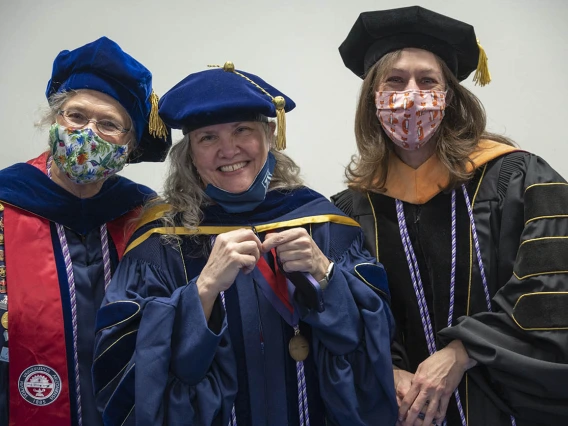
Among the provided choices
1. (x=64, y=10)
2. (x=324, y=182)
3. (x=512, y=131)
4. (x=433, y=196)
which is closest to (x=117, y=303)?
(x=433, y=196)

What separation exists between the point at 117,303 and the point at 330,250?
677 mm

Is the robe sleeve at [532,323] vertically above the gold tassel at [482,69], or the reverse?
the gold tassel at [482,69]

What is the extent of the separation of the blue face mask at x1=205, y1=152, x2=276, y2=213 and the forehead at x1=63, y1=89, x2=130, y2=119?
0.42 m

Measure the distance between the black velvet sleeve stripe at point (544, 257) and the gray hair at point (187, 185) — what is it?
2.53ft

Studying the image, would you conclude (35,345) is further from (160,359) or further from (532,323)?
(532,323)

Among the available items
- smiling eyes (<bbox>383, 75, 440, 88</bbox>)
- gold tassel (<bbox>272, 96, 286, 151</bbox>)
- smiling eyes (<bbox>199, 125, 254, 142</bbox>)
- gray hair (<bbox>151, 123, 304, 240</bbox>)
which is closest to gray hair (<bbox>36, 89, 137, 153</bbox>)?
gray hair (<bbox>151, 123, 304, 240</bbox>)

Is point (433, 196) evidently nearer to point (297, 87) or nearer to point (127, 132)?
point (127, 132)

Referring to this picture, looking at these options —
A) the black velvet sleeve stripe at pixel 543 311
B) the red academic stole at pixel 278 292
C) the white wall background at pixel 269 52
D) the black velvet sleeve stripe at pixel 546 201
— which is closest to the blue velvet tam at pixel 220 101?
the red academic stole at pixel 278 292

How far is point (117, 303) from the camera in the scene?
181 centimetres

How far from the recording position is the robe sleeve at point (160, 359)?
1708mm

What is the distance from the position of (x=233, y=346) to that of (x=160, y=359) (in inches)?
11.0

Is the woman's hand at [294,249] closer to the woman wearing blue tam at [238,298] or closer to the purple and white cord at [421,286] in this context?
the woman wearing blue tam at [238,298]

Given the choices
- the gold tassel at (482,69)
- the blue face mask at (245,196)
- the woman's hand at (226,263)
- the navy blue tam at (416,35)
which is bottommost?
the woman's hand at (226,263)

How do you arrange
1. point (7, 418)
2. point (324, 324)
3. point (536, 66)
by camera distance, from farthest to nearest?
point (536, 66)
point (7, 418)
point (324, 324)
